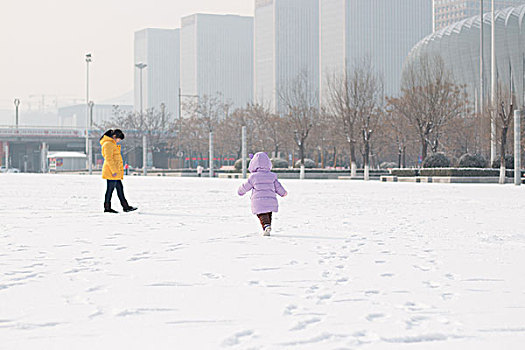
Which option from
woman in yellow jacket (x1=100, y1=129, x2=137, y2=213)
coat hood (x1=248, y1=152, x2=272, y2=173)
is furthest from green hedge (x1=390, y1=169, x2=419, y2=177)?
coat hood (x1=248, y1=152, x2=272, y2=173)

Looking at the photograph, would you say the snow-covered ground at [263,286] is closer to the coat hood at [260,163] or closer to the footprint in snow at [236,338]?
the footprint in snow at [236,338]

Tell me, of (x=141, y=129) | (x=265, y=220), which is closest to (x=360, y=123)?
(x=141, y=129)

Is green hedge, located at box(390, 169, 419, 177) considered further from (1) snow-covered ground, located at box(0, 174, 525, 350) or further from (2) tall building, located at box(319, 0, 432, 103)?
(2) tall building, located at box(319, 0, 432, 103)

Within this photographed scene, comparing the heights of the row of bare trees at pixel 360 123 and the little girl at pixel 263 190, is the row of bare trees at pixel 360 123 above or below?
above

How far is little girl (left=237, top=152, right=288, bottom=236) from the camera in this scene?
1018cm

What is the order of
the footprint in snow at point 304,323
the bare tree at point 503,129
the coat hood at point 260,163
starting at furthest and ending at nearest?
1. the bare tree at point 503,129
2. the coat hood at point 260,163
3. the footprint in snow at point 304,323

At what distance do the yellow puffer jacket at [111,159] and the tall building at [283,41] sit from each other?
155 metres

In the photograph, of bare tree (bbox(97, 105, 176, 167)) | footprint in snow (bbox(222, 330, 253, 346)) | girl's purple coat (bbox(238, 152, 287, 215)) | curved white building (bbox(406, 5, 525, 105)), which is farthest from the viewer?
curved white building (bbox(406, 5, 525, 105))

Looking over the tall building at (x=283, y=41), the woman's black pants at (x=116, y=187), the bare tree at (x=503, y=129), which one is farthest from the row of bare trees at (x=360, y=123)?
the tall building at (x=283, y=41)

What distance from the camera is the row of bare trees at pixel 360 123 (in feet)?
152

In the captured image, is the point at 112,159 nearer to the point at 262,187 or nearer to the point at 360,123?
the point at 262,187

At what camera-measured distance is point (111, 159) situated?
573 inches

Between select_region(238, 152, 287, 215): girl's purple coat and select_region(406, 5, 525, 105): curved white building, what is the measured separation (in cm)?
8642

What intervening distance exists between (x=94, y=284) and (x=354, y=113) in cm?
4503
